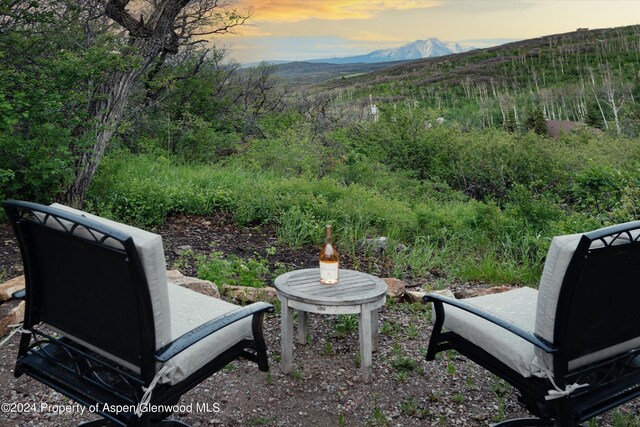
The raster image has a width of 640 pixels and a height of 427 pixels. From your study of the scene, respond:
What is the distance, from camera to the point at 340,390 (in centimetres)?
331

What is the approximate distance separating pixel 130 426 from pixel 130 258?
68 cm

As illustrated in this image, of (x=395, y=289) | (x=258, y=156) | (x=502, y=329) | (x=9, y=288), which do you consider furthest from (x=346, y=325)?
(x=258, y=156)

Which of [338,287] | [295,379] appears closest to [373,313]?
[338,287]

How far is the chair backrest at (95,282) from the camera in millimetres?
2053

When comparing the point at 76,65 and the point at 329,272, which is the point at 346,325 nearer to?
the point at 329,272

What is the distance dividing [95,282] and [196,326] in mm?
528

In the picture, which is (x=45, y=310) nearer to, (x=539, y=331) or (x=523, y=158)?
(x=539, y=331)

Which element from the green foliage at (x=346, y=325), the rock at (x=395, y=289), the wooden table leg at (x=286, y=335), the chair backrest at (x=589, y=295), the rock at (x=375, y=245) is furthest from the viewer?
the rock at (x=375, y=245)

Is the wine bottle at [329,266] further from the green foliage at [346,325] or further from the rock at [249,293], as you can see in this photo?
the rock at [249,293]

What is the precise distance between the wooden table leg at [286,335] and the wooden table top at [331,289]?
9 cm

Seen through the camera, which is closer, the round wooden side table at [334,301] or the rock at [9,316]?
the round wooden side table at [334,301]

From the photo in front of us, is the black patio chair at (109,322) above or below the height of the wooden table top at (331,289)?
above

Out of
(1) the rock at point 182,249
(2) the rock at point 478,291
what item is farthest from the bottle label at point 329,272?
(1) the rock at point 182,249

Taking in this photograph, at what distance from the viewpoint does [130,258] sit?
1976mm
